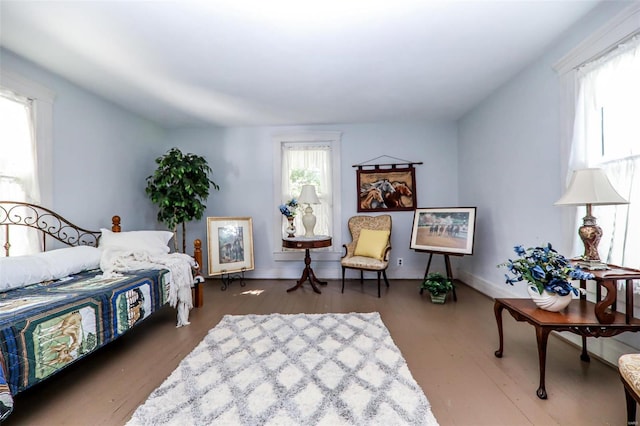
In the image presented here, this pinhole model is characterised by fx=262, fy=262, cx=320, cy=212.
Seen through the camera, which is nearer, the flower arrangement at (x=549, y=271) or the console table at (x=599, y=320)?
the console table at (x=599, y=320)

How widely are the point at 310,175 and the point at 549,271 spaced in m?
3.14

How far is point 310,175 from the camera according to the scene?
4148mm

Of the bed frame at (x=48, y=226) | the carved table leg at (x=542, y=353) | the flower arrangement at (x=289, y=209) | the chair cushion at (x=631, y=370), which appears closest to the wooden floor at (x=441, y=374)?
the carved table leg at (x=542, y=353)

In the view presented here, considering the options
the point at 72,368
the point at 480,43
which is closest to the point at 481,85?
the point at 480,43

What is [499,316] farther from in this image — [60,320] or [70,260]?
[70,260]

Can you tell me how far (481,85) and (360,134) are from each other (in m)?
1.67

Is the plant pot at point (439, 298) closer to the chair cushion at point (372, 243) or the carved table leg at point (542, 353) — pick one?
the chair cushion at point (372, 243)

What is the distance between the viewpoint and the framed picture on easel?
10.2ft

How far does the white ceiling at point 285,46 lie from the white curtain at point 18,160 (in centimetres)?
46

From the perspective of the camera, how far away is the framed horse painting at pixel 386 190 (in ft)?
13.2

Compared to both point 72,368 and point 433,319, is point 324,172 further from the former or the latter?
point 72,368

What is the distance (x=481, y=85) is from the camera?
2908mm

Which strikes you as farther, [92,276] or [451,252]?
[451,252]

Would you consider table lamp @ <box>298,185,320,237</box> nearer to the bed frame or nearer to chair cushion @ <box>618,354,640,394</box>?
the bed frame
